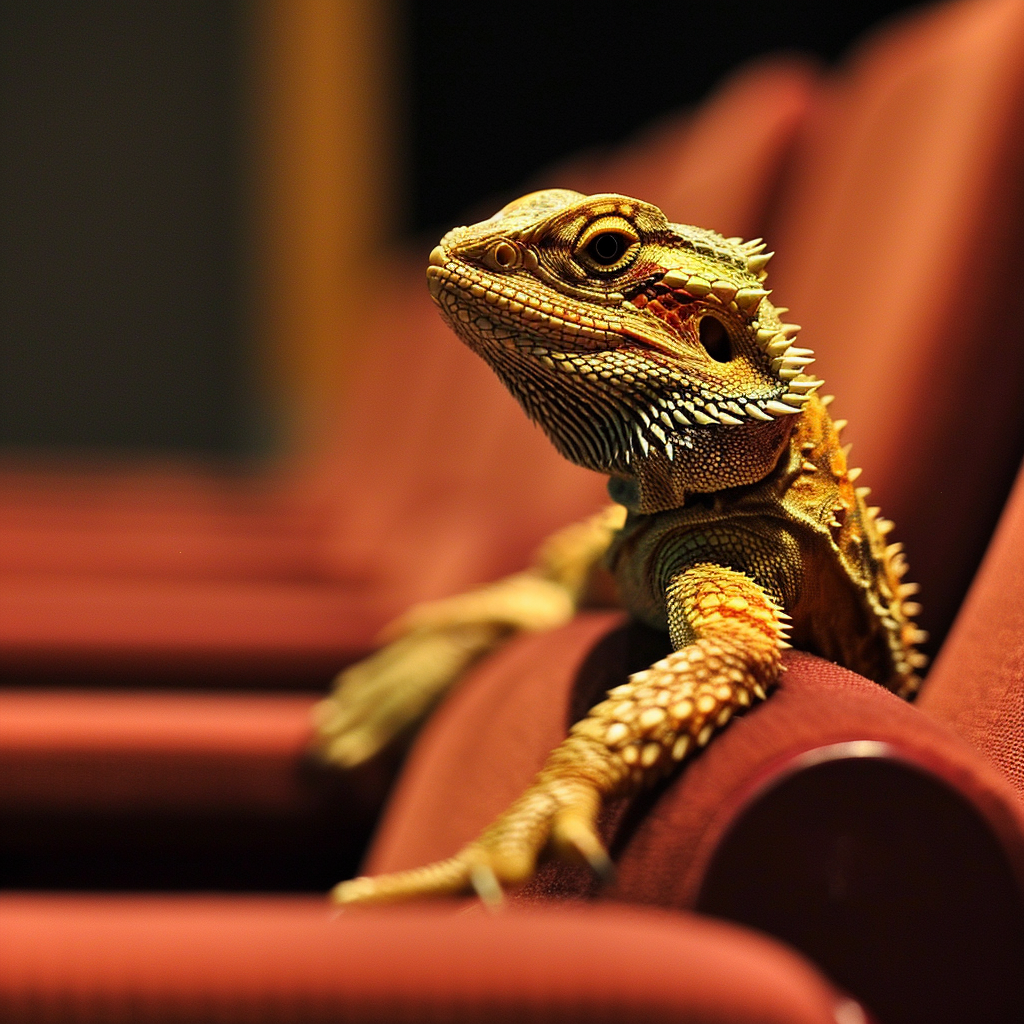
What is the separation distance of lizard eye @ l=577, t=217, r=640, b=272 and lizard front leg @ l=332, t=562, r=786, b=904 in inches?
6.2

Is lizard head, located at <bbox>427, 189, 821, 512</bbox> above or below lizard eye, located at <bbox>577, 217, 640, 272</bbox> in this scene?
below

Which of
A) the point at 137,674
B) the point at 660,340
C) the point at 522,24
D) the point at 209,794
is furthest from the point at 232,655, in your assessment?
the point at 522,24

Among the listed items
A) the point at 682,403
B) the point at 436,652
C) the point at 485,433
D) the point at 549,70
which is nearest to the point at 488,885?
the point at 682,403

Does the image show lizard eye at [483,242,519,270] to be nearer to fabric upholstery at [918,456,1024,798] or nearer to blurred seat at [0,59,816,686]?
fabric upholstery at [918,456,1024,798]

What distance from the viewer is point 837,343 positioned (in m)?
0.92

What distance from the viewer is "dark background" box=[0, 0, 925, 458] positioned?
5508mm

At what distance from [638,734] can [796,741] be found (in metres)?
0.06

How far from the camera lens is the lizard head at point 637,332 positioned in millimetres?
577

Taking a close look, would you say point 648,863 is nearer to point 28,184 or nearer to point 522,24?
point 522,24

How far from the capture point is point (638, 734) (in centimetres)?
50

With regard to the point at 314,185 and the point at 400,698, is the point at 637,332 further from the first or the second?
the point at 314,185

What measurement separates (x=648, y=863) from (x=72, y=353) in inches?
226

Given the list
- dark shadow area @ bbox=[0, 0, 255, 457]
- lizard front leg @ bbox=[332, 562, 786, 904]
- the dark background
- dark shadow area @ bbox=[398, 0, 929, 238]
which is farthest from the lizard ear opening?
dark shadow area @ bbox=[0, 0, 255, 457]

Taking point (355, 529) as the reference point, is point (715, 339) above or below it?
above
